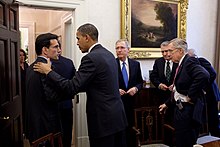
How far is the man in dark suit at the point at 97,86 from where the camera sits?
1.96m

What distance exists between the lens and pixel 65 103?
3.04 meters

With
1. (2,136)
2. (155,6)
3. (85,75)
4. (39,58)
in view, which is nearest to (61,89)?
(85,75)

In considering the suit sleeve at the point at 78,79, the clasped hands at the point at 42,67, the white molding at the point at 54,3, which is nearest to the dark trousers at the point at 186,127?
the suit sleeve at the point at 78,79

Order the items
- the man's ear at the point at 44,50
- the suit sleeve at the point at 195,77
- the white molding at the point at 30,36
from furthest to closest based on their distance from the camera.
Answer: the white molding at the point at 30,36 < the suit sleeve at the point at 195,77 < the man's ear at the point at 44,50

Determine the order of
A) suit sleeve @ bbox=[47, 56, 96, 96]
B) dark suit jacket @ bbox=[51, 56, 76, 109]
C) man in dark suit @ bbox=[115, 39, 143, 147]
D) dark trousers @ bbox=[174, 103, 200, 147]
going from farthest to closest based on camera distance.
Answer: man in dark suit @ bbox=[115, 39, 143, 147] < dark suit jacket @ bbox=[51, 56, 76, 109] < dark trousers @ bbox=[174, 103, 200, 147] < suit sleeve @ bbox=[47, 56, 96, 96]

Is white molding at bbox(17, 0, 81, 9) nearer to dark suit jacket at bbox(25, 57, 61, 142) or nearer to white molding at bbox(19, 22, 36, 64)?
dark suit jacket at bbox(25, 57, 61, 142)

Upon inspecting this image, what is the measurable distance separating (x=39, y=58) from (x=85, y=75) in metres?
0.43

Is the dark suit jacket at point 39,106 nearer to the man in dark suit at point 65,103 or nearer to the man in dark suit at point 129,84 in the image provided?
the man in dark suit at point 65,103

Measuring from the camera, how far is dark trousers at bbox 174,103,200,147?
8.63ft

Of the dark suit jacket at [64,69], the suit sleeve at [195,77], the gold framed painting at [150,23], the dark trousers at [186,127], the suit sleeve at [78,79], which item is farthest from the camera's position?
the gold framed painting at [150,23]

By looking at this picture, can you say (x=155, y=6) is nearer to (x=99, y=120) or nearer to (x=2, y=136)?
(x=99, y=120)

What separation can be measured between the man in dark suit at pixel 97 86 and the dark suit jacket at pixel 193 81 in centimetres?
84

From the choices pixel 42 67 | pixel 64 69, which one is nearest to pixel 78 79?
pixel 42 67

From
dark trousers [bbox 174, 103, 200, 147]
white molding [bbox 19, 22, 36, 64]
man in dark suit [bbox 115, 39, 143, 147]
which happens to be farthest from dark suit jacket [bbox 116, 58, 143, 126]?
white molding [bbox 19, 22, 36, 64]
